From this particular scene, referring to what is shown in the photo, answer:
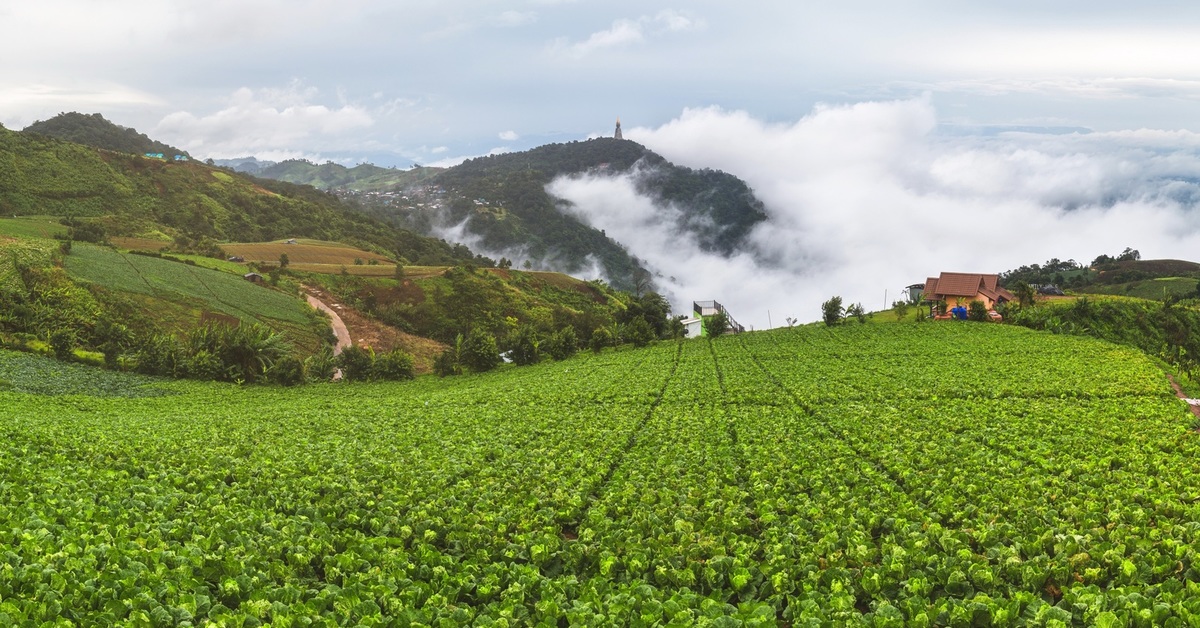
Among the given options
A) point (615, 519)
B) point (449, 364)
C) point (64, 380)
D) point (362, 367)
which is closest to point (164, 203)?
point (362, 367)

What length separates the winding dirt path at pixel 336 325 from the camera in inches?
2887

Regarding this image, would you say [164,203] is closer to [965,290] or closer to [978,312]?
[965,290]

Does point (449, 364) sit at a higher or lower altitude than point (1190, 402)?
higher

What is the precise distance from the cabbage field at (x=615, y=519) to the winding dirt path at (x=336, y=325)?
1957 inches

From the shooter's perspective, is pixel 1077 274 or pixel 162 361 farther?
pixel 1077 274

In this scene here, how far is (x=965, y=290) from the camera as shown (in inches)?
2800

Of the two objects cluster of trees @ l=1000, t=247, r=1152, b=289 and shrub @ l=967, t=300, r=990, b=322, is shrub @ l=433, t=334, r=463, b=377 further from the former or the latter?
cluster of trees @ l=1000, t=247, r=1152, b=289

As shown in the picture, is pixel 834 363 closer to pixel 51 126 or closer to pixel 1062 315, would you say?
pixel 1062 315

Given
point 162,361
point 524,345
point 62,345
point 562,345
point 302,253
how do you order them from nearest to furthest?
1. point 62,345
2. point 162,361
3. point 524,345
4. point 562,345
5. point 302,253

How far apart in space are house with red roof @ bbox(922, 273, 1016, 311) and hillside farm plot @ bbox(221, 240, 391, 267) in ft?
283

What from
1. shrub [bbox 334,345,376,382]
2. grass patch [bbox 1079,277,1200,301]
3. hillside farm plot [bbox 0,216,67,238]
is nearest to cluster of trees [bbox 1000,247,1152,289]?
grass patch [bbox 1079,277,1200,301]

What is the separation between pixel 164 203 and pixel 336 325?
7807 cm

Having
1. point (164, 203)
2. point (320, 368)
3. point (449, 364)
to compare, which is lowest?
point (449, 364)

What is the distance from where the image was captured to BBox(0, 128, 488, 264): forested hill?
108750 millimetres
